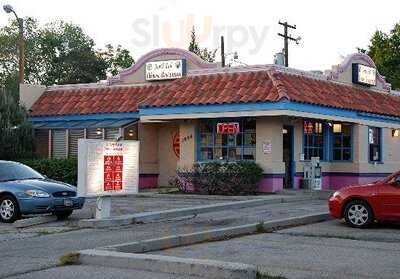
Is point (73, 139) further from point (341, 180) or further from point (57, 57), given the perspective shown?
point (57, 57)

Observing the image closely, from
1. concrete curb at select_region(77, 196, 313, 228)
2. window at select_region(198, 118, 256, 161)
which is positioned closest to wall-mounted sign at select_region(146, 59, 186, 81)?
window at select_region(198, 118, 256, 161)

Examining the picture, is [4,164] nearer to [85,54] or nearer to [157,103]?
[157,103]

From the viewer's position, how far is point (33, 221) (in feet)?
52.0

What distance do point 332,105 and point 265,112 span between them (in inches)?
130

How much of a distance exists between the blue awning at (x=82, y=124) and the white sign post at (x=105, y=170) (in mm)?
11235

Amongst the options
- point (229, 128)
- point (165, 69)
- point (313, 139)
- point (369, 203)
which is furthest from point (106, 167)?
point (165, 69)

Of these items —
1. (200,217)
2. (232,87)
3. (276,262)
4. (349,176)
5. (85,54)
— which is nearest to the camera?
(276,262)

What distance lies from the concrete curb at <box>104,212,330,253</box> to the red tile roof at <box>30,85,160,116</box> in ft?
45.3

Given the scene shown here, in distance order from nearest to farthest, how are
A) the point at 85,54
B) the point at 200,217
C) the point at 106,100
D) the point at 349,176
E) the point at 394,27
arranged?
the point at 200,217
the point at 349,176
the point at 106,100
the point at 394,27
the point at 85,54

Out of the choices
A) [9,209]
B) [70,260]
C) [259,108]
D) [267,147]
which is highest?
[259,108]

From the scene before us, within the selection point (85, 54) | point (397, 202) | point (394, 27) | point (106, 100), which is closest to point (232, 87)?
point (106, 100)

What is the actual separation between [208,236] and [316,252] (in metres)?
2.28

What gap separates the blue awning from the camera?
90.8 ft

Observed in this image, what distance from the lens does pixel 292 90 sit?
933 inches
